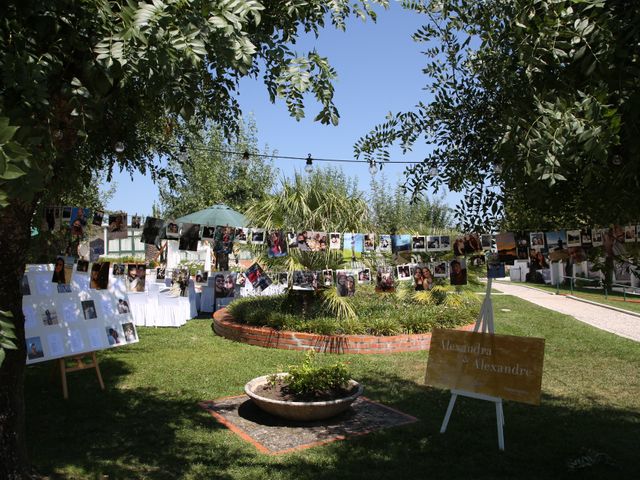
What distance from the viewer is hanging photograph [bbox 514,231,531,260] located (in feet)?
16.1

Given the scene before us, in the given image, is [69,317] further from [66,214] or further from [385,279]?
[385,279]

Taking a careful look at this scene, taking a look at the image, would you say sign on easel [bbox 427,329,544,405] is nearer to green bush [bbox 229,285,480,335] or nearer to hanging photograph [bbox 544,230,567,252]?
hanging photograph [bbox 544,230,567,252]

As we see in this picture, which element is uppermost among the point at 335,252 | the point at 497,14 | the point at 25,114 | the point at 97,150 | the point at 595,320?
the point at 497,14

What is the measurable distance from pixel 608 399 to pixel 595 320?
8723mm

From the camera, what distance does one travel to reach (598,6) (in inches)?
112

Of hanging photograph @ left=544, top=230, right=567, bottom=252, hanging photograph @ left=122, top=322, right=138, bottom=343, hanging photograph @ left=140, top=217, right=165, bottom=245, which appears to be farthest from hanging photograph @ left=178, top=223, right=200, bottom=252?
hanging photograph @ left=544, top=230, right=567, bottom=252

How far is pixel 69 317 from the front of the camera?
21.5 ft

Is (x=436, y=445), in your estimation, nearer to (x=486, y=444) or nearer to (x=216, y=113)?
(x=486, y=444)

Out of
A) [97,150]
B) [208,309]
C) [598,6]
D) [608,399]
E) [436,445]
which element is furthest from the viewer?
[208,309]

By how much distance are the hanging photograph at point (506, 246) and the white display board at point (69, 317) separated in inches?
205

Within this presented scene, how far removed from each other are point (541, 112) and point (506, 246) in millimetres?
2364

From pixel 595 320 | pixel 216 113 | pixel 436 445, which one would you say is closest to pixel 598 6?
A: pixel 216 113

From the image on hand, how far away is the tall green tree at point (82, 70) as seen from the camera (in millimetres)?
2658

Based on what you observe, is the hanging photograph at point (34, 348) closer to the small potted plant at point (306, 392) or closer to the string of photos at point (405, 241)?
the string of photos at point (405, 241)
